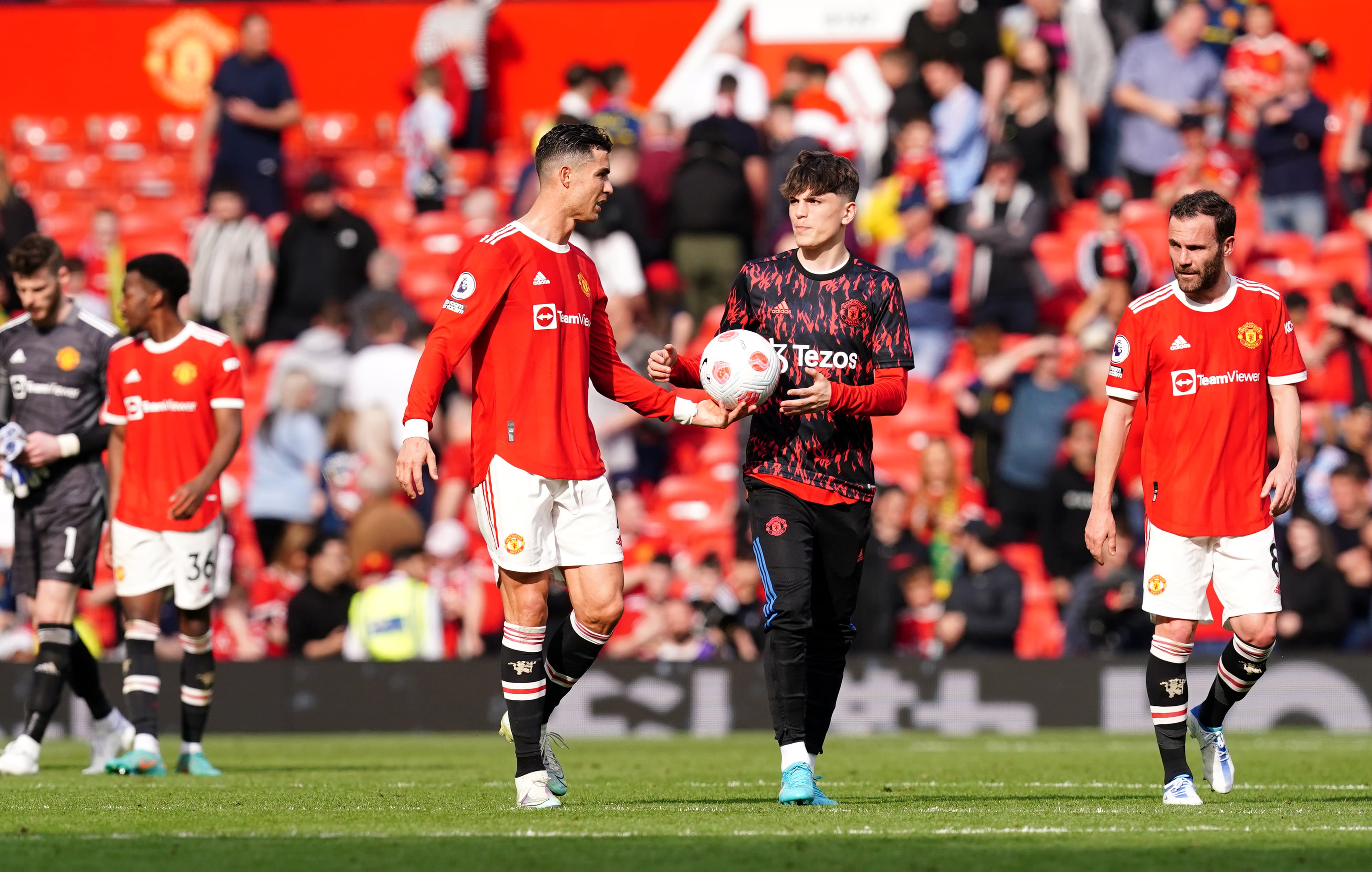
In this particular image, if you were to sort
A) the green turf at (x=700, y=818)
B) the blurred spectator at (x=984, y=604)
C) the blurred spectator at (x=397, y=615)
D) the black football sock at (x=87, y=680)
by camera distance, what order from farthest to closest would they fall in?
the blurred spectator at (x=397, y=615), the blurred spectator at (x=984, y=604), the black football sock at (x=87, y=680), the green turf at (x=700, y=818)

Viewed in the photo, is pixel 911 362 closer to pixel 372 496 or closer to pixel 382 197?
pixel 372 496

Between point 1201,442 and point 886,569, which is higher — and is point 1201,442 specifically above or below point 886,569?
above

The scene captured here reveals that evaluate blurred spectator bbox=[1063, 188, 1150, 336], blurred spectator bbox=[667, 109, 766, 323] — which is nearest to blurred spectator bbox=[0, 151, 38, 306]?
blurred spectator bbox=[667, 109, 766, 323]

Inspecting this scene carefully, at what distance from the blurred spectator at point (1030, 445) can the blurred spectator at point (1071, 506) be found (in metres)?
0.38

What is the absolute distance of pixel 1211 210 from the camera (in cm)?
788

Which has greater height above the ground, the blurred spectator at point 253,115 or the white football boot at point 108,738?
the blurred spectator at point 253,115

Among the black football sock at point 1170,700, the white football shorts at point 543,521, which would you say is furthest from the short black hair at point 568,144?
the black football sock at point 1170,700

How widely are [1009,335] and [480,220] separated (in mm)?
5738

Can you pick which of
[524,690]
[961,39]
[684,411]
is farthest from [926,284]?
[524,690]

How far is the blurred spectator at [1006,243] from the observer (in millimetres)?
18031

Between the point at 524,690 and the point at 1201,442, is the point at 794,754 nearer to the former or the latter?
the point at 524,690

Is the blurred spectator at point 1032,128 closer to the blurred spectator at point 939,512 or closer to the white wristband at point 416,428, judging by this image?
the blurred spectator at point 939,512

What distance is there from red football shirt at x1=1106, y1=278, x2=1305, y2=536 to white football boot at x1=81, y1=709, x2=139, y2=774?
18.7 ft

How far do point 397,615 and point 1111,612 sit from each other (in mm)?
5650
